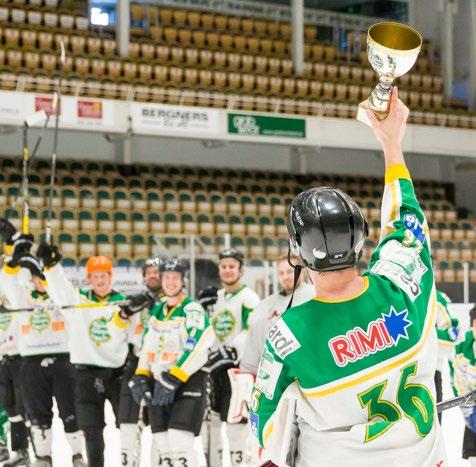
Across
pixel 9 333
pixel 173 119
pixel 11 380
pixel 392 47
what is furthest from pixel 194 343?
pixel 173 119

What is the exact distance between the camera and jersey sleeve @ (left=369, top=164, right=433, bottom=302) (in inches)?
73.7

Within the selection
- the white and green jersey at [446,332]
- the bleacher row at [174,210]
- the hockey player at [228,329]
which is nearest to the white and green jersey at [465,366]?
the white and green jersey at [446,332]

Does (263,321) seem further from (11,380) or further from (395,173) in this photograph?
(11,380)

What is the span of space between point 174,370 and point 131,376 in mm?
829

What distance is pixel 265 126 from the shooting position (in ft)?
54.9

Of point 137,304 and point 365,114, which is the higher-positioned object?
point 365,114

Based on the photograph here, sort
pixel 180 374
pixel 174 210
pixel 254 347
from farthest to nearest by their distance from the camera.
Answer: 1. pixel 174 210
2. pixel 180 374
3. pixel 254 347

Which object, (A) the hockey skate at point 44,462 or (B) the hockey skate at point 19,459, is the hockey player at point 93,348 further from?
(B) the hockey skate at point 19,459

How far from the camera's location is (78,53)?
16391mm

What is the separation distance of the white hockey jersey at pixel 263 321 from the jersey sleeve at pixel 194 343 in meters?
0.60

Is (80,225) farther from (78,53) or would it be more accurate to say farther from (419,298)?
(419,298)

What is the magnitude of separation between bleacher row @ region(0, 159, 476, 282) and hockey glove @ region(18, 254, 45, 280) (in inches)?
237

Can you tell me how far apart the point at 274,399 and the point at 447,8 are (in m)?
19.8

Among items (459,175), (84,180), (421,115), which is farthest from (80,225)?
(459,175)
